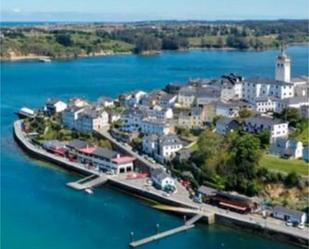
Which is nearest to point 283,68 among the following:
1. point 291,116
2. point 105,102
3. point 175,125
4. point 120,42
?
point 291,116

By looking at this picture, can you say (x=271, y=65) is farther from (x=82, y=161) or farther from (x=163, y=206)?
(x=163, y=206)

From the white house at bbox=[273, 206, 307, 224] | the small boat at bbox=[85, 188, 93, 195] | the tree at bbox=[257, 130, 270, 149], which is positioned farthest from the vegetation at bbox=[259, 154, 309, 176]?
the small boat at bbox=[85, 188, 93, 195]

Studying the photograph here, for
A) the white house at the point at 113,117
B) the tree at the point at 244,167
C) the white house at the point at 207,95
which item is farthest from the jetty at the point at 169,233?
the white house at the point at 113,117

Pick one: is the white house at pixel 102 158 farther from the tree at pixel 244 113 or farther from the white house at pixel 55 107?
the white house at pixel 55 107

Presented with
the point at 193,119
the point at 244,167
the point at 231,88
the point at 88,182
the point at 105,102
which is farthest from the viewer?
the point at 105,102

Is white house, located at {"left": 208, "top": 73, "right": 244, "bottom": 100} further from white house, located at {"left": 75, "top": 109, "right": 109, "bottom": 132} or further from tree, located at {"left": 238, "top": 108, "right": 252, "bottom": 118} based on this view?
white house, located at {"left": 75, "top": 109, "right": 109, "bottom": 132}

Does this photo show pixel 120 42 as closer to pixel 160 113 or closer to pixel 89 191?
pixel 160 113

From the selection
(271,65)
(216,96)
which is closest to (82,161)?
(216,96)
